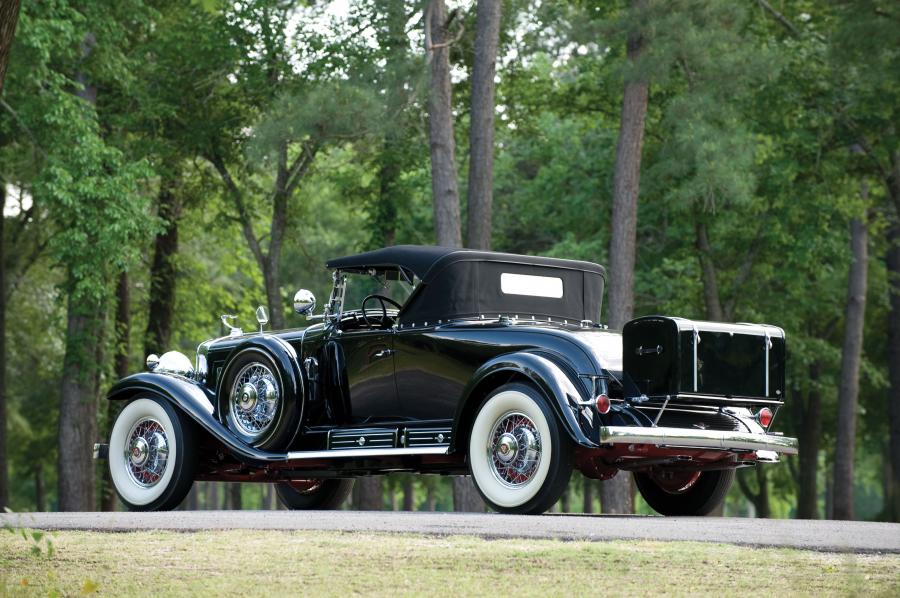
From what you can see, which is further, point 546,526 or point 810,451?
point 810,451

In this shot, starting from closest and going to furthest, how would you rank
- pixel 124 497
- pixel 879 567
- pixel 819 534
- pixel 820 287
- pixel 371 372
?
pixel 879 567 → pixel 819 534 → pixel 371 372 → pixel 124 497 → pixel 820 287

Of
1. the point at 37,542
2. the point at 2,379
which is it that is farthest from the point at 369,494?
the point at 37,542

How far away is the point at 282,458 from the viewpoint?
11.3 meters

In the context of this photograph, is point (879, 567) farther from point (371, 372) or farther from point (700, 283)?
point (700, 283)

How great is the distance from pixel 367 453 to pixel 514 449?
1404 mm

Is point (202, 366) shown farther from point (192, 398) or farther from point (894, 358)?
point (894, 358)

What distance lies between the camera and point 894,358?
28109 millimetres

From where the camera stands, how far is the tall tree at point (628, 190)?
70.3ft

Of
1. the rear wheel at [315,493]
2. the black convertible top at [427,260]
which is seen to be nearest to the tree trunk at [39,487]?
the rear wheel at [315,493]

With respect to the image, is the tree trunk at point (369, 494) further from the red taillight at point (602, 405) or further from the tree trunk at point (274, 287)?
the red taillight at point (602, 405)

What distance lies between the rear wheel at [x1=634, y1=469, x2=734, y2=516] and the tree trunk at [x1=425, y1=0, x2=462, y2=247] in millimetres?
8411

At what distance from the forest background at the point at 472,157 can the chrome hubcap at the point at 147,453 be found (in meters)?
8.02

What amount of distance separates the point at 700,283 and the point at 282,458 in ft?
57.0

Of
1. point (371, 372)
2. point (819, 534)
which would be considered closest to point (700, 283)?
point (371, 372)
